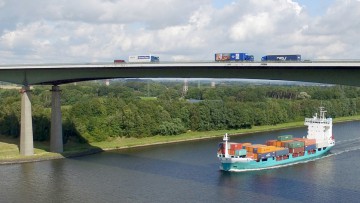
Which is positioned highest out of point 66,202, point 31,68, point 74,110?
point 31,68

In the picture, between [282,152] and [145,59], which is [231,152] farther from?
[145,59]

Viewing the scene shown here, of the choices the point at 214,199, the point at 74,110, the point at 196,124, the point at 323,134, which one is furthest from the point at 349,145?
the point at 74,110

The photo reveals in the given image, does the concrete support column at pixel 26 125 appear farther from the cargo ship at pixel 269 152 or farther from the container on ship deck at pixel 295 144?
the container on ship deck at pixel 295 144

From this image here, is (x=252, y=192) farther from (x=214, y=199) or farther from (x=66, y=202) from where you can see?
(x=66, y=202)

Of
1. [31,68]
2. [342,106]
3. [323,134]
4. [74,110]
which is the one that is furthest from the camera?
[342,106]

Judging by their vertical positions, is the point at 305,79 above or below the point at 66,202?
above

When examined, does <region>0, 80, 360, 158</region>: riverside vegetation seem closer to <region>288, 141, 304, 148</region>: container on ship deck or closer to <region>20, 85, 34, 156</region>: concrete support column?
<region>20, 85, 34, 156</region>: concrete support column

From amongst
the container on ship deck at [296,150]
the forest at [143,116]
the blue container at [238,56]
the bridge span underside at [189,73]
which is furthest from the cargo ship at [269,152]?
the forest at [143,116]
